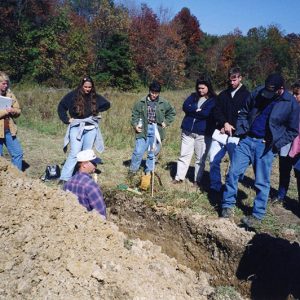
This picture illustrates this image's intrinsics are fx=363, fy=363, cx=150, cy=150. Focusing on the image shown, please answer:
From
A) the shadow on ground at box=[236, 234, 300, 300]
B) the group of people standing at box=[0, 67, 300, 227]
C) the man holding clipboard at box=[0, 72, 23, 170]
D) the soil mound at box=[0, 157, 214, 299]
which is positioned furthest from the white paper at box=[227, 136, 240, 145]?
the man holding clipboard at box=[0, 72, 23, 170]

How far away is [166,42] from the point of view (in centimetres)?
3900

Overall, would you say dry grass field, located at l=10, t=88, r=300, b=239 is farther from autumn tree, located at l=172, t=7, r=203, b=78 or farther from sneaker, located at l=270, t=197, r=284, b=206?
autumn tree, located at l=172, t=7, r=203, b=78

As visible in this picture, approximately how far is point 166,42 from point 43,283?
3805 cm

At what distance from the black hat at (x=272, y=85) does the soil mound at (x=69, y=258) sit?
2462mm

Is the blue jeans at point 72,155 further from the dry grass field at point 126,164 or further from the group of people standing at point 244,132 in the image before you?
the group of people standing at point 244,132

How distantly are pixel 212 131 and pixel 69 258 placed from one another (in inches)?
134

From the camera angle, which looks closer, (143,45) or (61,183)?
(61,183)

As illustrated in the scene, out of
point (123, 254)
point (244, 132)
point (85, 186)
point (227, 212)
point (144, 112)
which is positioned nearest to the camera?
point (123, 254)

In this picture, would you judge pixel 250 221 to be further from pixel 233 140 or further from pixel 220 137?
pixel 220 137

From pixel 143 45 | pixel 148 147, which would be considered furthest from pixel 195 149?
pixel 143 45

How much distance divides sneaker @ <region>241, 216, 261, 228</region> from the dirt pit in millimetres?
273

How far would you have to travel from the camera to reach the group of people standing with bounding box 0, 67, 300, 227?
4.79 metres

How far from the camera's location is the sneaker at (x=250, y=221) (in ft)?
16.3

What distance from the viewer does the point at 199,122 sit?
5945 mm
